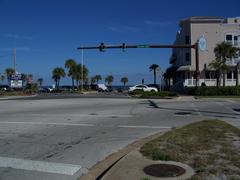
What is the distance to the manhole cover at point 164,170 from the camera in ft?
22.4

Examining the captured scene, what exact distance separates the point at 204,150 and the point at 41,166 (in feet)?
12.1

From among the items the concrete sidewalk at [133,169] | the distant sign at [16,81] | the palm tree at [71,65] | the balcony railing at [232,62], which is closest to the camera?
the concrete sidewalk at [133,169]

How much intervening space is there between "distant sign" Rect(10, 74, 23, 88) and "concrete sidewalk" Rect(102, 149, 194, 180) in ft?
216

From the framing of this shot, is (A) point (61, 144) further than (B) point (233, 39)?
No

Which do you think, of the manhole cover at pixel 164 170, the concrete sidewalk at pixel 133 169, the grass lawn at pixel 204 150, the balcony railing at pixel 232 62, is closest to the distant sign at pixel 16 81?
the balcony railing at pixel 232 62

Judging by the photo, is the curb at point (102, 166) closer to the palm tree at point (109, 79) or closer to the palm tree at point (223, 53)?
the palm tree at point (223, 53)

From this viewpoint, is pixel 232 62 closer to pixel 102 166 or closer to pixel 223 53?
pixel 223 53

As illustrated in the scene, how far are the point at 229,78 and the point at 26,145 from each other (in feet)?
167

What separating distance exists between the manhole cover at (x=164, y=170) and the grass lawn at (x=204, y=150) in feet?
1.08

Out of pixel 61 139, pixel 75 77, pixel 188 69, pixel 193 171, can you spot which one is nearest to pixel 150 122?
pixel 61 139

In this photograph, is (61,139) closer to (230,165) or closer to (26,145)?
(26,145)

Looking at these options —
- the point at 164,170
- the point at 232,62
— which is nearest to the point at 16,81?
the point at 232,62

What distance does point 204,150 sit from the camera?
8.67 m

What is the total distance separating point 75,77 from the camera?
98938 millimetres
